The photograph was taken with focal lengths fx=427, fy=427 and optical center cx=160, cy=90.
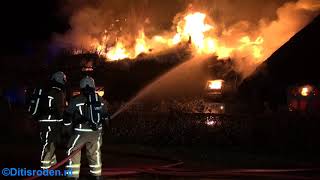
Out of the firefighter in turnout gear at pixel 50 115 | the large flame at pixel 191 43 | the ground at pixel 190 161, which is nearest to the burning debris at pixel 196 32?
the large flame at pixel 191 43

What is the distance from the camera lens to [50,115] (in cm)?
801

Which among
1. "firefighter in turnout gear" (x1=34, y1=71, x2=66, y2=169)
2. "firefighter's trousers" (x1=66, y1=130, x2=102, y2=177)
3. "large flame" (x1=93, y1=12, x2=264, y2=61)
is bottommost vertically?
"firefighter's trousers" (x1=66, y1=130, x2=102, y2=177)

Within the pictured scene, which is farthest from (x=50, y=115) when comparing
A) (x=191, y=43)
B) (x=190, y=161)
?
(x=191, y=43)

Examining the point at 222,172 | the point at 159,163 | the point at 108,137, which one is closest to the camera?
the point at 222,172

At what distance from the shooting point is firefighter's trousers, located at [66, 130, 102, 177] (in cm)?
698

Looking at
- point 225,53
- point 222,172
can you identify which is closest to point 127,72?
point 225,53

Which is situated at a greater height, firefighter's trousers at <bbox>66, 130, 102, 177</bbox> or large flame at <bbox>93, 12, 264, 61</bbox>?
large flame at <bbox>93, 12, 264, 61</bbox>

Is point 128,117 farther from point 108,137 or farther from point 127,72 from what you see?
point 127,72

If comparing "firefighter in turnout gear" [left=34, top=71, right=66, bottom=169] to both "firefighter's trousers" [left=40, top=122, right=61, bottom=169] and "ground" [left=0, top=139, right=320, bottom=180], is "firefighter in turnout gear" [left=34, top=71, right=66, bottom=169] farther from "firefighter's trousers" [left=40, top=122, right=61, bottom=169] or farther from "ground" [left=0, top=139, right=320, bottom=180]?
"ground" [left=0, top=139, right=320, bottom=180]

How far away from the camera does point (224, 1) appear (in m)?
23.0

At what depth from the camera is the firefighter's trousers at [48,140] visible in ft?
25.7

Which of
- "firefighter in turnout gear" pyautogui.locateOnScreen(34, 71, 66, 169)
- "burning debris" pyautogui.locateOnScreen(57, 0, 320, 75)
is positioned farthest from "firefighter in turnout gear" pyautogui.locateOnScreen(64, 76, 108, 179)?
"burning debris" pyautogui.locateOnScreen(57, 0, 320, 75)

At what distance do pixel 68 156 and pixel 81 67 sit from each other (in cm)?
1433

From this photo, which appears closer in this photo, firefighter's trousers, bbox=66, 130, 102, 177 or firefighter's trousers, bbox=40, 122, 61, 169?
firefighter's trousers, bbox=66, 130, 102, 177
